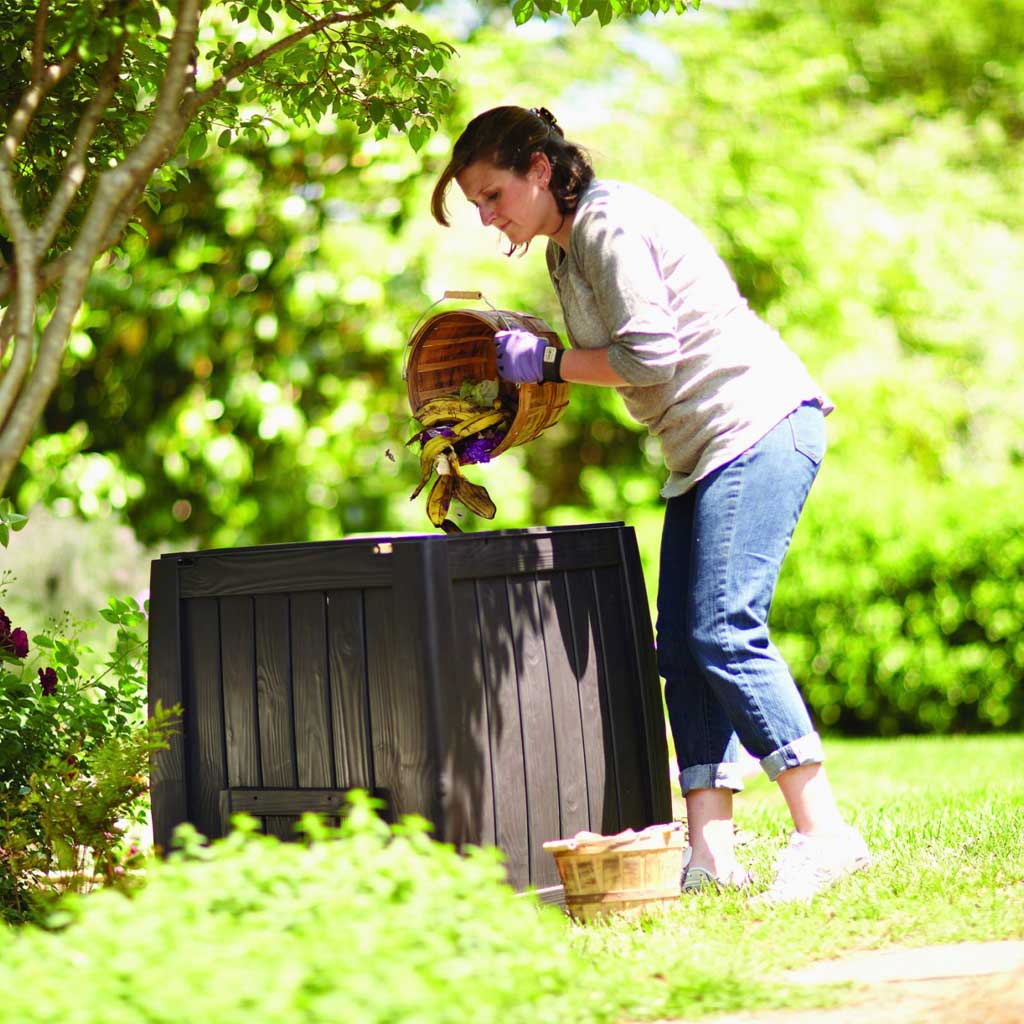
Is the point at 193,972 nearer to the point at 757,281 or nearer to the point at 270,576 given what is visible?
the point at 270,576

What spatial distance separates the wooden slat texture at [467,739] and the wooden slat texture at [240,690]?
0.47 meters

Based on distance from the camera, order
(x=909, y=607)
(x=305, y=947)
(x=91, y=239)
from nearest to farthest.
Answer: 1. (x=305, y=947)
2. (x=91, y=239)
3. (x=909, y=607)

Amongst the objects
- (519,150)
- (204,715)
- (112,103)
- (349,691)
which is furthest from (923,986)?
(112,103)

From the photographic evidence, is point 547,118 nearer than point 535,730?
No

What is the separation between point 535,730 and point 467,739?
0.23m

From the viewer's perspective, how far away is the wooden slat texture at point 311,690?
2.85 m

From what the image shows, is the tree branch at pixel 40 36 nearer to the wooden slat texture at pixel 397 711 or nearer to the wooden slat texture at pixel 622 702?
the wooden slat texture at pixel 397 711

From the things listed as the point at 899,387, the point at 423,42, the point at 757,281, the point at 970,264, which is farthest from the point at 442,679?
the point at 970,264

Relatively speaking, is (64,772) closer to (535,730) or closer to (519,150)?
(535,730)

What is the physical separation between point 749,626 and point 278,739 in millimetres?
999

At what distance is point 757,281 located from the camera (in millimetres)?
8031

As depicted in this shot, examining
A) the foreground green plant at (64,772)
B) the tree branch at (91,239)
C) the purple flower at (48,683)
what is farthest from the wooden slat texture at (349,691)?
the purple flower at (48,683)

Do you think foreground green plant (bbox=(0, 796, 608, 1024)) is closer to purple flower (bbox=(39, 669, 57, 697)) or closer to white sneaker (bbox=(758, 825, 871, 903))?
white sneaker (bbox=(758, 825, 871, 903))

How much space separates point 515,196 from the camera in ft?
9.94
